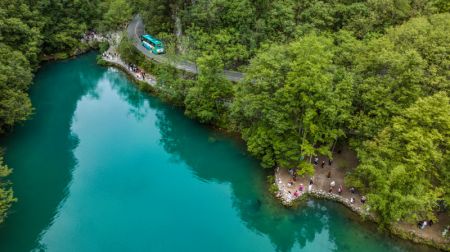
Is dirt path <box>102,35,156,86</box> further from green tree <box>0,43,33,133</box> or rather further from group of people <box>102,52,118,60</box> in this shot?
green tree <box>0,43,33,133</box>

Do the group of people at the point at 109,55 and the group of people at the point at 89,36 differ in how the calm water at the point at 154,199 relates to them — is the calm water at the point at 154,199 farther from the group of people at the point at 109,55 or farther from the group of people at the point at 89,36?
the group of people at the point at 89,36

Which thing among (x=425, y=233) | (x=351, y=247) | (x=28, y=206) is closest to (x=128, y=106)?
(x=28, y=206)

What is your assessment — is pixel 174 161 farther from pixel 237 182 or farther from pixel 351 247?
pixel 351 247

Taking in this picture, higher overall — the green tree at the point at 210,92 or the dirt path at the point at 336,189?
the green tree at the point at 210,92

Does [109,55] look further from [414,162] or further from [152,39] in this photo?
[414,162]

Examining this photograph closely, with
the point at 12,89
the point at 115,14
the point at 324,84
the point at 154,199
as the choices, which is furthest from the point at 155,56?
the point at 324,84

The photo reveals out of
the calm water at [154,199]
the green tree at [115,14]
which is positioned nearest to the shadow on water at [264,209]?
the calm water at [154,199]
